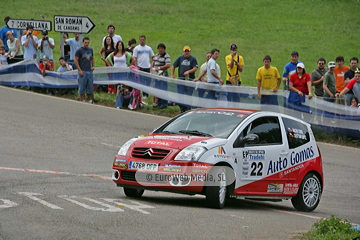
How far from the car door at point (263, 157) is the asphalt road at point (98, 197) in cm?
41

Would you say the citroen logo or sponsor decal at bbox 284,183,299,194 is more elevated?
the citroen logo

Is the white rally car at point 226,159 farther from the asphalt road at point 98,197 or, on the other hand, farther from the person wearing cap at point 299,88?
the person wearing cap at point 299,88

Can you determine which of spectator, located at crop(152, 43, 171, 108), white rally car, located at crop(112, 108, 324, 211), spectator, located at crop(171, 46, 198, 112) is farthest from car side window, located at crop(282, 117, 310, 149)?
spectator, located at crop(152, 43, 171, 108)

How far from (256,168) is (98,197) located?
8.36 ft

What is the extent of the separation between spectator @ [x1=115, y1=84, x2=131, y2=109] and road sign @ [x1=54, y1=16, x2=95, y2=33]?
2966 millimetres

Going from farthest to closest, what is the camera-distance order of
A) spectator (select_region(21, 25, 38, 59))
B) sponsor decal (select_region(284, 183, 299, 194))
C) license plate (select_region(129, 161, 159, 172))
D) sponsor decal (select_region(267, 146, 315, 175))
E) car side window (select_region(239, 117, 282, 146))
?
spectator (select_region(21, 25, 38, 59)) → sponsor decal (select_region(284, 183, 299, 194)) → sponsor decal (select_region(267, 146, 315, 175)) → car side window (select_region(239, 117, 282, 146)) → license plate (select_region(129, 161, 159, 172))

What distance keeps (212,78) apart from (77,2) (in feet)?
176

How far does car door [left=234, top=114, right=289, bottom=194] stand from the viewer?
34.6 ft

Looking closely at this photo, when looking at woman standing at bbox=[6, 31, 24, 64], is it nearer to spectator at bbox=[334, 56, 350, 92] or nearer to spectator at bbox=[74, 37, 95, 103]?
spectator at bbox=[74, 37, 95, 103]

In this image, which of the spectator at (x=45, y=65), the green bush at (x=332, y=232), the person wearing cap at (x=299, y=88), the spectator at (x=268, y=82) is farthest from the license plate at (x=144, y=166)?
the spectator at (x=45, y=65)

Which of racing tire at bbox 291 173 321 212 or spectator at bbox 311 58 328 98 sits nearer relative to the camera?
racing tire at bbox 291 173 321 212

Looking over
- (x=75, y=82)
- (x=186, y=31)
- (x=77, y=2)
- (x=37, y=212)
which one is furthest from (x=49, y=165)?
(x=77, y=2)

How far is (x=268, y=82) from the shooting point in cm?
1905

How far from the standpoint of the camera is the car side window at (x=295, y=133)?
37.9 feet
